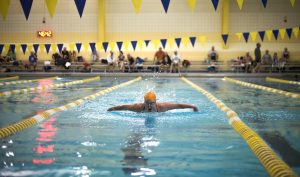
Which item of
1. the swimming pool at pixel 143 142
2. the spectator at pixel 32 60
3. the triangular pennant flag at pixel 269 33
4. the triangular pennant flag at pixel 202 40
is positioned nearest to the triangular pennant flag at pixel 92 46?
the spectator at pixel 32 60

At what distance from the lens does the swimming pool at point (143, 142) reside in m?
3.59

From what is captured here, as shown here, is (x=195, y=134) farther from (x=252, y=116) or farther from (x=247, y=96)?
(x=247, y=96)

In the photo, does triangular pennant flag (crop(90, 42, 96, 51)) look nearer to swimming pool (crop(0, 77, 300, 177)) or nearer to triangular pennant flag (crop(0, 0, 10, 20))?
triangular pennant flag (crop(0, 0, 10, 20))

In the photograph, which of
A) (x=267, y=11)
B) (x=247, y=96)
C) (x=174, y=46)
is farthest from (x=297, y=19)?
(x=247, y=96)

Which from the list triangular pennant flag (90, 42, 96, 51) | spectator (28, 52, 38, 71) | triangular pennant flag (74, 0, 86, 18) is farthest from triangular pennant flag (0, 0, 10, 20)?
spectator (28, 52, 38, 71)

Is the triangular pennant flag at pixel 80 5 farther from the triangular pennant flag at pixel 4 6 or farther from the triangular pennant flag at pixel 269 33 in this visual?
the triangular pennant flag at pixel 269 33

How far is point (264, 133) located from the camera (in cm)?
525

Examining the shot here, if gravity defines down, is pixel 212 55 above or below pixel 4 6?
below

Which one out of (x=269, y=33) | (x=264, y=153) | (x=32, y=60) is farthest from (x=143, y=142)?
(x=32, y=60)

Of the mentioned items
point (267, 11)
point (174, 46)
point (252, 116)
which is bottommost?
point (252, 116)

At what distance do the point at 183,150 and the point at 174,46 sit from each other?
1718cm

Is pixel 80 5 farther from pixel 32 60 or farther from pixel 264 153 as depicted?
pixel 32 60

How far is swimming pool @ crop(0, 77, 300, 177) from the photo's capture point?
11.8ft

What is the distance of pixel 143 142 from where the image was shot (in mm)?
4684
